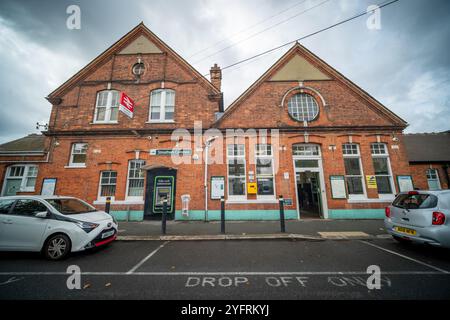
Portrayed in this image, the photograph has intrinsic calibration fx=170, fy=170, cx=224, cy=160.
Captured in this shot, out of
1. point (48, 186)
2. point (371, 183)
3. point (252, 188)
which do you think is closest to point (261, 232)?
point (252, 188)

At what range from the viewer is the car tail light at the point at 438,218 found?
4.17 meters

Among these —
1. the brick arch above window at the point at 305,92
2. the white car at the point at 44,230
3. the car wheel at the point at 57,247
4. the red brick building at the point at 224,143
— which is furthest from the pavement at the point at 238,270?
the brick arch above window at the point at 305,92

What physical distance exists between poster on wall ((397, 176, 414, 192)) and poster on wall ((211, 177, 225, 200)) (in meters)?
9.50

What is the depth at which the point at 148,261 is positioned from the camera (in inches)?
167

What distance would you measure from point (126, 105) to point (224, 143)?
5.76 m

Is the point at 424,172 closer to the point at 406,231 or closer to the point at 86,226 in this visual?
the point at 406,231

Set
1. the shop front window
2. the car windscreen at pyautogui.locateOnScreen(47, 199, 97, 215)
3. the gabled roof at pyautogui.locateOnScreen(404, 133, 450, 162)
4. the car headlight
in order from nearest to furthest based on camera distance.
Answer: the car headlight
the car windscreen at pyautogui.locateOnScreen(47, 199, 97, 215)
the shop front window
the gabled roof at pyautogui.locateOnScreen(404, 133, 450, 162)

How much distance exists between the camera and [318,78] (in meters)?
10.8

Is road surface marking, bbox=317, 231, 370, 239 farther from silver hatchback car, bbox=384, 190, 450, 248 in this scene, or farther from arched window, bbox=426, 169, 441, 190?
arched window, bbox=426, 169, 441, 190

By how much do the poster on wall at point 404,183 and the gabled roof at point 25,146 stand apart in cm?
1999

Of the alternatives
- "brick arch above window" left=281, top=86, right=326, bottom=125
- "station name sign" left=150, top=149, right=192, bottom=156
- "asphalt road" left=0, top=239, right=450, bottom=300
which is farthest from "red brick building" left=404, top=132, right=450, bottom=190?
"station name sign" left=150, top=149, right=192, bottom=156

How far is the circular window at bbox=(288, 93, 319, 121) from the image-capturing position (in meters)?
10.3

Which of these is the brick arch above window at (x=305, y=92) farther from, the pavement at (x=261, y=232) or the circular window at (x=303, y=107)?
the pavement at (x=261, y=232)
